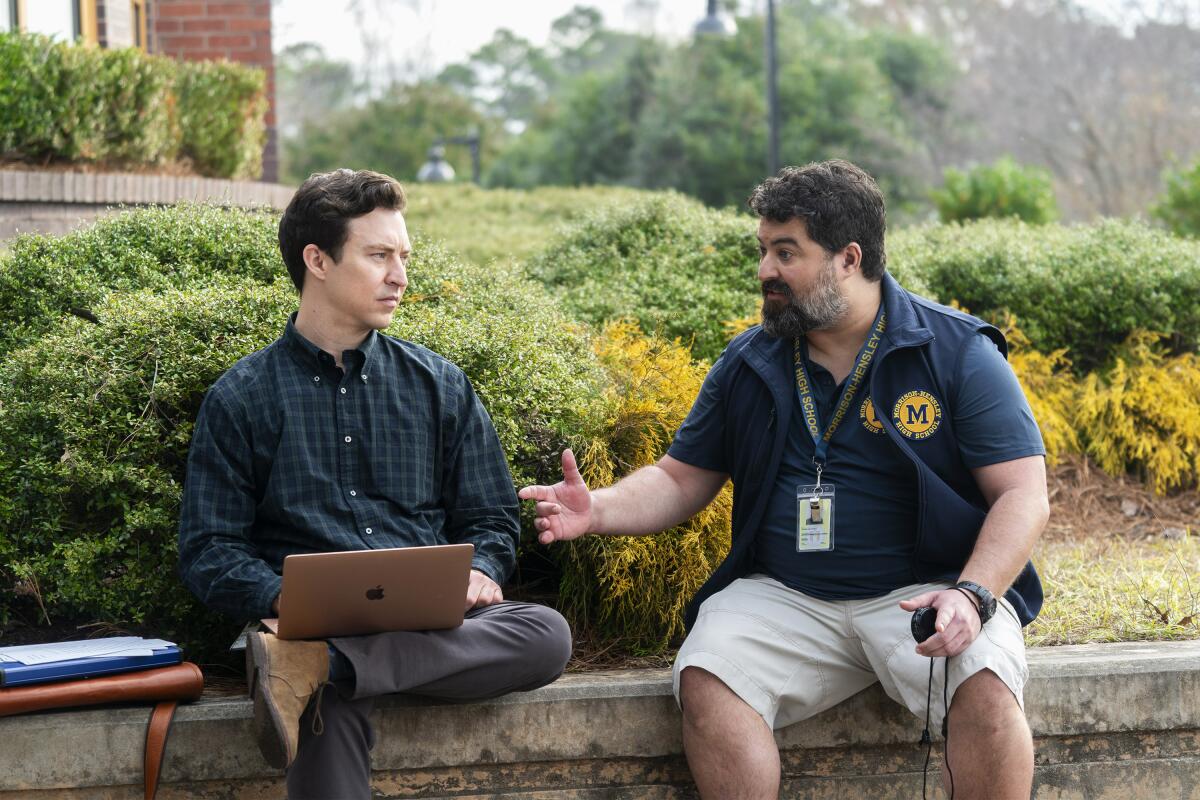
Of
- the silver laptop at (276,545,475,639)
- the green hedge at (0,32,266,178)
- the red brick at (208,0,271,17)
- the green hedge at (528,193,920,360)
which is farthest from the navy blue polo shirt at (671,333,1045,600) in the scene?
the red brick at (208,0,271,17)

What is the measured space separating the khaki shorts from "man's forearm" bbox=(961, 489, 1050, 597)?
0.15 m

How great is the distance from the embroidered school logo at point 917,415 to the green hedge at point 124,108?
5709mm

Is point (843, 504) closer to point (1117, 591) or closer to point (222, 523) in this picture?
point (222, 523)

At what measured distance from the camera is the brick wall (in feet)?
36.6

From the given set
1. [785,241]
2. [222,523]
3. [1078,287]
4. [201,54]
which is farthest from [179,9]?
[785,241]

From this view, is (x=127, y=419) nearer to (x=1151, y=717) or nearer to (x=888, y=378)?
(x=888, y=378)

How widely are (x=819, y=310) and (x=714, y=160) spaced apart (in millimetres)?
26033

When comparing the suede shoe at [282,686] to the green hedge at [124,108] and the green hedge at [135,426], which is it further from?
the green hedge at [124,108]

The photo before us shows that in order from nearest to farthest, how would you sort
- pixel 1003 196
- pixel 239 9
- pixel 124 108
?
pixel 124 108
pixel 239 9
pixel 1003 196

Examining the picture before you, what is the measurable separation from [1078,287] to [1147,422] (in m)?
0.80

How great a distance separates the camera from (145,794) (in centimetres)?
357

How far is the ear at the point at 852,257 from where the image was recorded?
3.69m

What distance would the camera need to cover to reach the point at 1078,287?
23.5 feet

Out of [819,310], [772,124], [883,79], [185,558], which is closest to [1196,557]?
[819,310]
